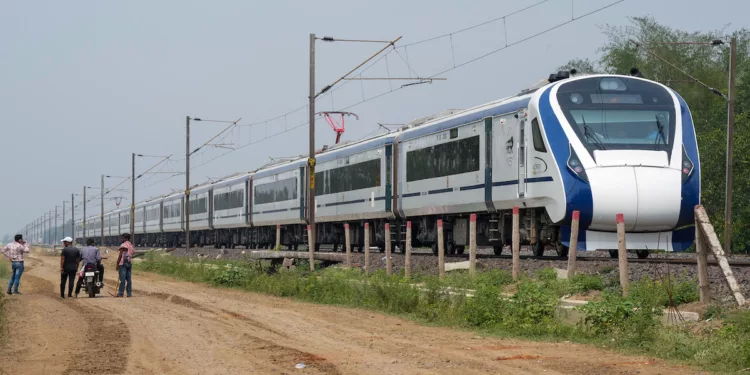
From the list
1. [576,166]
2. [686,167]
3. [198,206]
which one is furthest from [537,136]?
[198,206]

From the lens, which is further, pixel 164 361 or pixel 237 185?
pixel 237 185

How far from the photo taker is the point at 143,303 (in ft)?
69.7

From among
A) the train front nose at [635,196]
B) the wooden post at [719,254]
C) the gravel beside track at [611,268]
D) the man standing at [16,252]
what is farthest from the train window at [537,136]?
the man standing at [16,252]

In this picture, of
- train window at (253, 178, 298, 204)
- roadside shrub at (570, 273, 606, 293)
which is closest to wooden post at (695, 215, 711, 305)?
roadside shrub at (570, 273, 606, 293)

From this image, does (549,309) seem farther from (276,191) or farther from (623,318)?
(276,191)

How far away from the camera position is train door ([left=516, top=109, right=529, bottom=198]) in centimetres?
2158

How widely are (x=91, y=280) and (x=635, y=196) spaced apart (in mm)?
11689

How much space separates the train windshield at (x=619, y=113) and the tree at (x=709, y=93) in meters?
17.2

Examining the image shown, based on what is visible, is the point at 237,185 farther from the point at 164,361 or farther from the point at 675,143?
the point at 164,361

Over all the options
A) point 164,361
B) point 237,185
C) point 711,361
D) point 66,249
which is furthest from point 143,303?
point 237,185

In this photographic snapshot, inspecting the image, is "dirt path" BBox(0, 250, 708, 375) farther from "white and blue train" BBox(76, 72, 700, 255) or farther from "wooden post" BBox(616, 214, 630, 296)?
"white and blue train" BBox(76, 72, 700, 255)

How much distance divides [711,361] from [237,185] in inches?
1677

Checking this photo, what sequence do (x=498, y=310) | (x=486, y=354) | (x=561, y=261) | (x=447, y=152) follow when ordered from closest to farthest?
(x=486, y=354) < (x=498, y=310) < (x=561, y=261) < (x=447, y=152)

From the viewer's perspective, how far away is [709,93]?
54.9 metres
